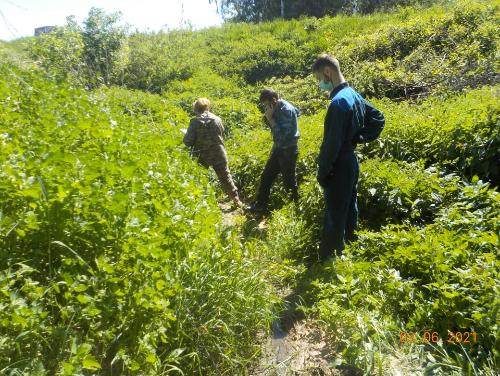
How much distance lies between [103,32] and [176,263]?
18.6 meters

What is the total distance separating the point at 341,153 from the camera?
3.73 m

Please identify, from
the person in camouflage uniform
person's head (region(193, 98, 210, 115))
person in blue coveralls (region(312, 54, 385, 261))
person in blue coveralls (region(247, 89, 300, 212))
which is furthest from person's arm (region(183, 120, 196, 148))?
person in blue coveralls (region(312, 54, 385, 261))

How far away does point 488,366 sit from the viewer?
229cm

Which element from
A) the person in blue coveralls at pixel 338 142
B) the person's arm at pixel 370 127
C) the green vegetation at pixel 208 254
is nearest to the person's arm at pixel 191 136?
the green vegetation at pixel 208 254

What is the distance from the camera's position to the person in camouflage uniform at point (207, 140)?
235 inches

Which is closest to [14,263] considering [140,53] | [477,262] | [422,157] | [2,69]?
[477,262]

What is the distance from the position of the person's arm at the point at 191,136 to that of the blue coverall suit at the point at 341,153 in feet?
8.78

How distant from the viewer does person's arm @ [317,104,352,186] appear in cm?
348

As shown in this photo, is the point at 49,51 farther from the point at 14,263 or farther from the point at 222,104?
the point at 14,263

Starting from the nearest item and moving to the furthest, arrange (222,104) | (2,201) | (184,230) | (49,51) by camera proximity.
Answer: (2,201) < (184,230) < (222,104) < (49,51)

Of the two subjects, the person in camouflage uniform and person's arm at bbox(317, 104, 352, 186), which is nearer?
person's arm at bbox(317, 104, 352, 186)

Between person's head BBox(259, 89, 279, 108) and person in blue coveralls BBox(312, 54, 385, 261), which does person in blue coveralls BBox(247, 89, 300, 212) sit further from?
person in blue coveralls BBox(312, 54, 385, 261)
